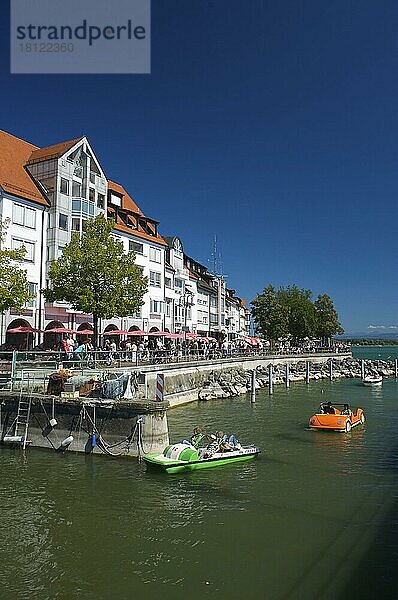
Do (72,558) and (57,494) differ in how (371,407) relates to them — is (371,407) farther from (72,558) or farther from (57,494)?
(72,558)

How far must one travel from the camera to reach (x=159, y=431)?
21000mm

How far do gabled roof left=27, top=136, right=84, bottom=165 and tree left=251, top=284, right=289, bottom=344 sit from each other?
4844 centimetres

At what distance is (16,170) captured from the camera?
47.8m

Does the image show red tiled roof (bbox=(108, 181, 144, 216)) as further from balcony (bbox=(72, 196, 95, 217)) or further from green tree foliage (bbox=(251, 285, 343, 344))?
green tree foliage (bbox=(251, 285, 343, 344))

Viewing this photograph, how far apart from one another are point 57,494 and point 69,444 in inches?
190

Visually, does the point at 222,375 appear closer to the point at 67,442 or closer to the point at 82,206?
the point at 82,206

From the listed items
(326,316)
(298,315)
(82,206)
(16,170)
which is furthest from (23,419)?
(326,316)

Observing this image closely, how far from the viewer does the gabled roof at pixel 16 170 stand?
1747 inches

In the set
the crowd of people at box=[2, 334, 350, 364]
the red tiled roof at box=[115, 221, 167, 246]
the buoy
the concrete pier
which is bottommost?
the buoy

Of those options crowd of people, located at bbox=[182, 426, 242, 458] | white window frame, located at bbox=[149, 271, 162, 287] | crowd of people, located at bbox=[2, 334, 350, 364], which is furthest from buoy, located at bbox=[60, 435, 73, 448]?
white window frame, located at bbox=[149, 271, 162, 287]

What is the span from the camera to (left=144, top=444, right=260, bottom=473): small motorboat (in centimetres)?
1934

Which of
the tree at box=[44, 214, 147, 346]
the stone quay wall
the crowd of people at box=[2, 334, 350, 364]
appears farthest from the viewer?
the stone quay wall

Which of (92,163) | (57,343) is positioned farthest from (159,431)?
(92,163)

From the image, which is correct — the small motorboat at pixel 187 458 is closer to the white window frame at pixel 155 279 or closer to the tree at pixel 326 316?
the white window frame at pixel 155 279
